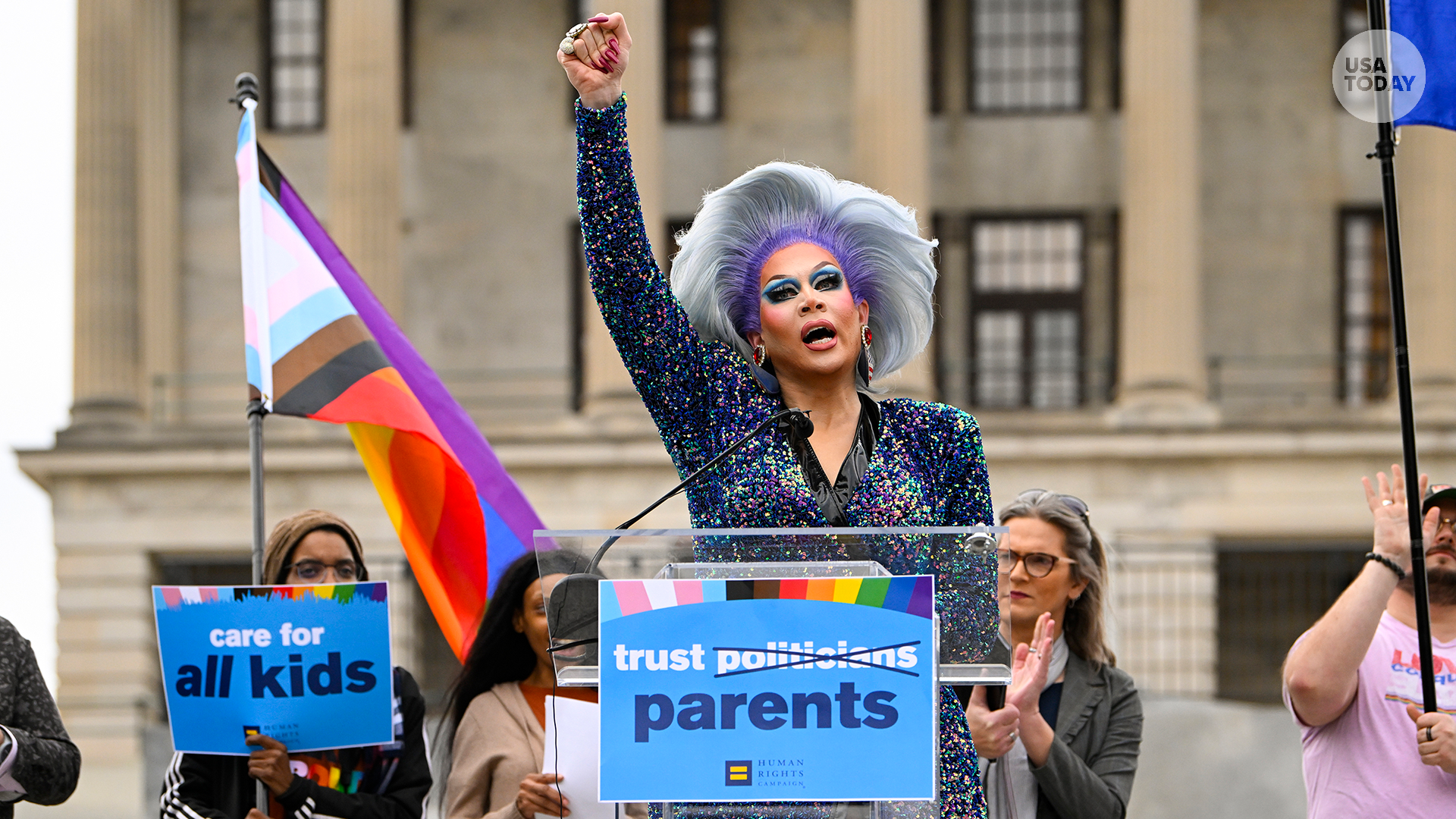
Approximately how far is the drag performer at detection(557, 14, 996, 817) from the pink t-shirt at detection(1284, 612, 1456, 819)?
204 centimetres

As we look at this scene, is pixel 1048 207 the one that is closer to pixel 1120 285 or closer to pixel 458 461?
pixel 1120 285

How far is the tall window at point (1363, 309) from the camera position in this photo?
87.1 feet

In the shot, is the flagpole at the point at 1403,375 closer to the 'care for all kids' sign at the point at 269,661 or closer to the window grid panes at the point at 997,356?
the 'care for all kids' sign at the point at 269,661

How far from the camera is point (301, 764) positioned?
6.07m

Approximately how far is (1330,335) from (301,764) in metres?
23.1

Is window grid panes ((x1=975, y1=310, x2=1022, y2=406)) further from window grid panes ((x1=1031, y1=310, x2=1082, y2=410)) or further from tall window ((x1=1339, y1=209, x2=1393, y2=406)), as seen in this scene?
tall window ((x1=1339, y1=209, x2=1393, y2=406))

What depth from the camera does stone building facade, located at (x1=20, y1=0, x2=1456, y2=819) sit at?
79.7 feet

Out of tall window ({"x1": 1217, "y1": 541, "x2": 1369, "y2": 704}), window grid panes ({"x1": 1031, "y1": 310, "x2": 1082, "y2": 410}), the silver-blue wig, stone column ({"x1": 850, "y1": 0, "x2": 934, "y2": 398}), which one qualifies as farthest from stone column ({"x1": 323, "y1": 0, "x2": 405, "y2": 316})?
the silver-blue wig

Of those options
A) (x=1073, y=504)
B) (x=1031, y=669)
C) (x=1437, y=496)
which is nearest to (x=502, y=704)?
(x=1073, y=504)

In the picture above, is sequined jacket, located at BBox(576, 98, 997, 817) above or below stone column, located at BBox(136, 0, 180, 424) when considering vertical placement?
below

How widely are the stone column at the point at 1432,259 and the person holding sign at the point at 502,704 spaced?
1985cm

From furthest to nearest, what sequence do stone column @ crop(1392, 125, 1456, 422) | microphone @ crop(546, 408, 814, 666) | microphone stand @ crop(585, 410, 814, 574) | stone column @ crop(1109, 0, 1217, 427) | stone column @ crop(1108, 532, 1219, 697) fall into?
stone column @ crop(1109, 0, 1217, 427) → stone column @ crop(1392, 125, 1456, 422) → stone column @ crop(1108, 532, 1219, 697) → microphone stand @ crop(585, 410, 814, 574) → microphone @ crop(546, 408, 814, 666)

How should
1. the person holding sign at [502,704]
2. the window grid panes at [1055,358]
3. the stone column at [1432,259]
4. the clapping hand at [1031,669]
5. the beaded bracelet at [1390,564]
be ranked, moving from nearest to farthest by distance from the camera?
1. the clapping hand at [1031,669]
2. the beaded bracelet at [1390,564]
3. the person holding sign at [502,704]
4. the stone column at [1432,259]
5. the window grid panes at [1055,358]

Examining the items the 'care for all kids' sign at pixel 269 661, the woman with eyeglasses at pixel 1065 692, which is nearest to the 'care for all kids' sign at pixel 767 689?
the woman with eyeglasses at pixel 1065 692
